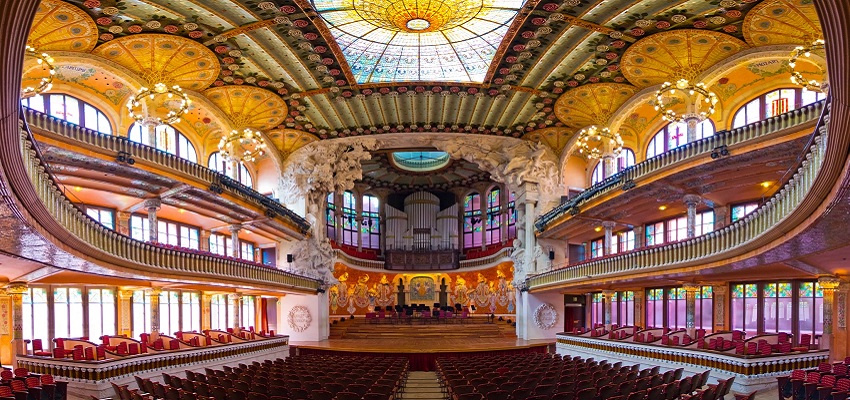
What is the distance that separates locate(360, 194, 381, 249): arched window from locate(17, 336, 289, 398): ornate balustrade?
21.9 m

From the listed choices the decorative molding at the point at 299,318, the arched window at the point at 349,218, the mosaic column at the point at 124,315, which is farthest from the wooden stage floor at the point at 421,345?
the arched window at the point at 349,218

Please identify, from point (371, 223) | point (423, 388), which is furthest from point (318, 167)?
point (423, 388)

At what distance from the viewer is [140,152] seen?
2203 centimetres

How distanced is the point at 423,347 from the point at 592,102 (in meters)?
13.8

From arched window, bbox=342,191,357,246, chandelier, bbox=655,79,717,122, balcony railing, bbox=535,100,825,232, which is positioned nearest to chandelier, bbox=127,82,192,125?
chandelier, bbox=655,79,717,122

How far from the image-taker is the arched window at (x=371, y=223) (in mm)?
47875

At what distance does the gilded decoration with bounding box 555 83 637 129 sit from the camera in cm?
2942

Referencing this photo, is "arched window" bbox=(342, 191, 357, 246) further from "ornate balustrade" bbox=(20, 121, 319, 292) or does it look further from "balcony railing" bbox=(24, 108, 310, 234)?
"balcony railing" bbox=(24, 108, 310, 234)

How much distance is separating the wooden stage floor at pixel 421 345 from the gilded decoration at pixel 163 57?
1377 centimetres

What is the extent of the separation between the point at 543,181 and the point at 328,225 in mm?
14161

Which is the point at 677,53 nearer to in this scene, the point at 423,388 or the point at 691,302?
the point at 691,302

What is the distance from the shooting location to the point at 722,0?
64.1 feet

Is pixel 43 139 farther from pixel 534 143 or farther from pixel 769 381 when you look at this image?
pixel 534 143

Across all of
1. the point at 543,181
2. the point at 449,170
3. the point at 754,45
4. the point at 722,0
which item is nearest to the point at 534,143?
the point at 543,181
